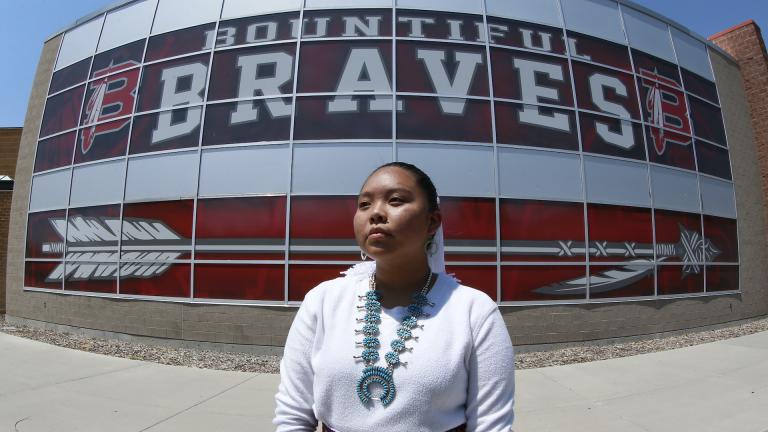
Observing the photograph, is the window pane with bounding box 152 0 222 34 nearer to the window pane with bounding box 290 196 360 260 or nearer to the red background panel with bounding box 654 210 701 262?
the window pane with bounding box 290 196 360 260

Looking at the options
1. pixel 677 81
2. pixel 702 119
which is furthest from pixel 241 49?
pixel 702 119

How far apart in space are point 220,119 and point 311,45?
82.6 inches

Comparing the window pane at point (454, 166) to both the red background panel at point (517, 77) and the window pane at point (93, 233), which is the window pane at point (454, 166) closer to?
the red background panel at point (517, 77)

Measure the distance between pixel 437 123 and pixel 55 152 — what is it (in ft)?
27.0

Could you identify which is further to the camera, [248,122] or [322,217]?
[248,122]

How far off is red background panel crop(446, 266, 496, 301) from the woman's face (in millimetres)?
5684

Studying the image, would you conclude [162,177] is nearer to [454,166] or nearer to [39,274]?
[39,274]

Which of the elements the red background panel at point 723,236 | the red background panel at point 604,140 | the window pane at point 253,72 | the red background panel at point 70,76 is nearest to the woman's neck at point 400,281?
the window pane at point 253,72

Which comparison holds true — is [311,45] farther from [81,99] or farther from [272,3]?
[81,99]

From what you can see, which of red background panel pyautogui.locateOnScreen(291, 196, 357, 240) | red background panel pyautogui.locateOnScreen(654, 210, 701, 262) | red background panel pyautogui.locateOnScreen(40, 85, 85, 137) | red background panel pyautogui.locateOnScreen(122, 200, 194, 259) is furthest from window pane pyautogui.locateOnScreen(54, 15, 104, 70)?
red background panel pyautogui.locateOnScreen(654, 210, 701, 262)

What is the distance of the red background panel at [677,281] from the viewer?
26.2 ft

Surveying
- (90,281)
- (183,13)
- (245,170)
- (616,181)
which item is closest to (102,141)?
(90,281)

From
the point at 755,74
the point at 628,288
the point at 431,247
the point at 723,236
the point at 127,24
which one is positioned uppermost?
the point at 127,24

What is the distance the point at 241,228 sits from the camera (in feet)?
22.5
